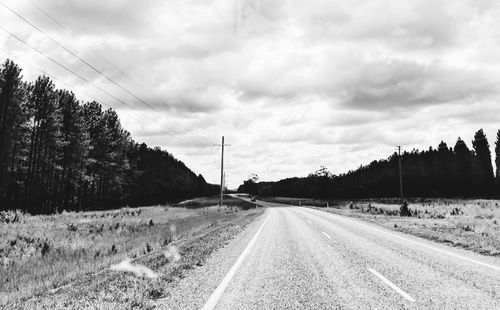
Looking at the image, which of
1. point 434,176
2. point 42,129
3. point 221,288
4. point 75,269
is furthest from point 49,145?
point 434,176

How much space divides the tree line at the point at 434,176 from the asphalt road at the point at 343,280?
81943 mm

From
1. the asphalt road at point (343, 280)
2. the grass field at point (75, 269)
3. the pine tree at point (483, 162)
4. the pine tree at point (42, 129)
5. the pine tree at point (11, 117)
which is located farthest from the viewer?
the pine tree at point (483, 162)

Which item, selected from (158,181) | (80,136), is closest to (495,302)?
(80,136)

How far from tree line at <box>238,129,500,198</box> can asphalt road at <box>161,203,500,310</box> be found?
269ft

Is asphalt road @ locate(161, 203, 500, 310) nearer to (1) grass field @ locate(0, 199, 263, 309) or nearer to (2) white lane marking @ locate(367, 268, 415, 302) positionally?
(2) white lane marking @ locate(367, 268, 415, 302)

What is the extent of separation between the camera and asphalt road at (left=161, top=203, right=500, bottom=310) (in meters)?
5.50

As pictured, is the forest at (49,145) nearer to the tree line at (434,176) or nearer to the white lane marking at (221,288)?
the white lane marking at (221,288)

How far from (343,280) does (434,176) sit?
104 metres

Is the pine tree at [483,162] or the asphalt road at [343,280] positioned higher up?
the pine tree at [483,162]

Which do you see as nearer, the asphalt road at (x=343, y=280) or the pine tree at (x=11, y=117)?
the asphalt road at (x=343, y=280)

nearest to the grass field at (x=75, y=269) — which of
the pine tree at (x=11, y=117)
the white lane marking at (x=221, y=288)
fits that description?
the white lane marking at (x=221, y=288)

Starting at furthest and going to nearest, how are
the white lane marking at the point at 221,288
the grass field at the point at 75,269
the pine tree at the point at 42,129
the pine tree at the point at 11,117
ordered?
1. the pine tree at the point at 42,129
2. the pine tree at the point at 11,117
3. the grass field at the point at 75,269
4. the white lane marking at the point at 221,288

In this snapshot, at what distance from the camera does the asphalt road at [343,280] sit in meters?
5.50

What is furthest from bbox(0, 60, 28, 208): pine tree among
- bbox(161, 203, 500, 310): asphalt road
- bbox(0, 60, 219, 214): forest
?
bbox(161, 203, 500, 310): asphalt road
